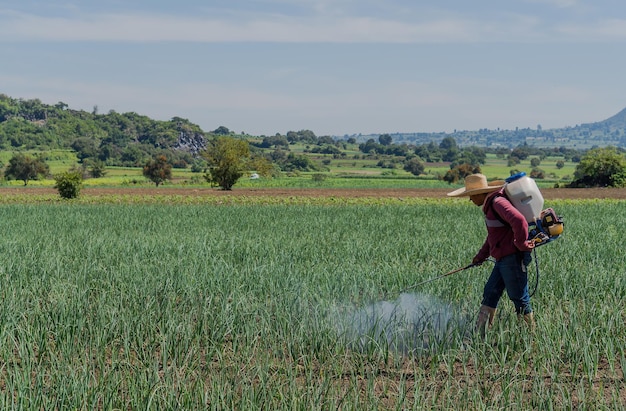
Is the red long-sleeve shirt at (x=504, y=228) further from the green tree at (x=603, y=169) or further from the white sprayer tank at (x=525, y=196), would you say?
the green tree at (x=603, y=169)

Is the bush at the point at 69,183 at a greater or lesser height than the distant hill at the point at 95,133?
lesser

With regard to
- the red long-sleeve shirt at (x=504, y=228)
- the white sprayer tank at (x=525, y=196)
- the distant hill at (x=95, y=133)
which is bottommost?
the red long-sleeve shirt at (x=504, y=228)

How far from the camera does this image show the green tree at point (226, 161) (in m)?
43.7

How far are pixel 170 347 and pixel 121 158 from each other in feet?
374

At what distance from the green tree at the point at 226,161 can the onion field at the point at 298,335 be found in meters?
32.7

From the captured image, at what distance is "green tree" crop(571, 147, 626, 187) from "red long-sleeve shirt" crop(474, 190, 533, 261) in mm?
45014

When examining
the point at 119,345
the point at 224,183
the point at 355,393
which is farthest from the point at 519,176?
the point at 224,183

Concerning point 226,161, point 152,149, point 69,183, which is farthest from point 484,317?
point 152,149

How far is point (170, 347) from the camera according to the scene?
17.3 ft

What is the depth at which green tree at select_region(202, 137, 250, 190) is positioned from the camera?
4372 centimetres

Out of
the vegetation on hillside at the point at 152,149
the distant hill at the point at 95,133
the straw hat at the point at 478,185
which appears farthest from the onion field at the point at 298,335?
the distant hill at the point at 95,133

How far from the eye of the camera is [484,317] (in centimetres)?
600

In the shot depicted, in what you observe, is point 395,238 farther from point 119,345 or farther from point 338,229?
point 119,345

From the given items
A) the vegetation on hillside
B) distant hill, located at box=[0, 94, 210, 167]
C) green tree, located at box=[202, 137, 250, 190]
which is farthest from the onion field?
distant hill, located at box=[0, 94, 210, 167]
